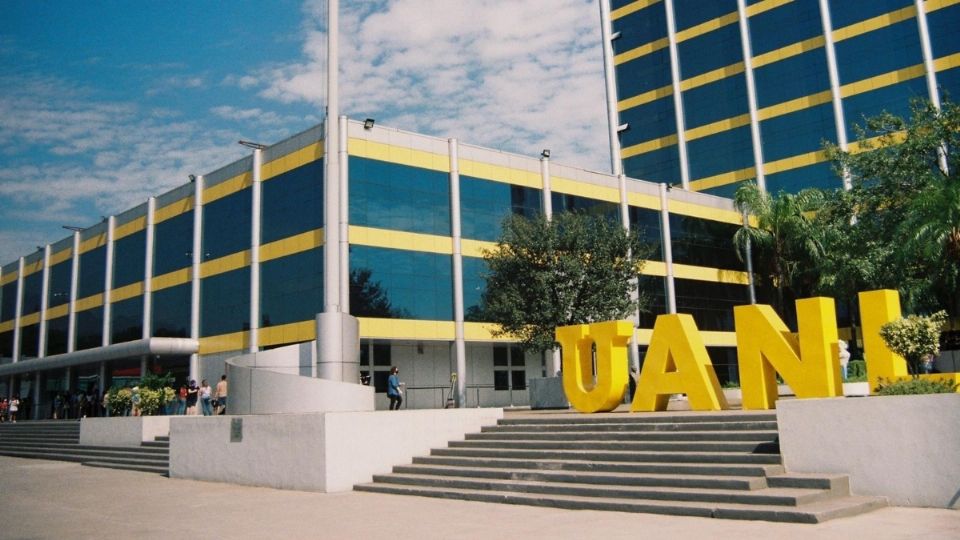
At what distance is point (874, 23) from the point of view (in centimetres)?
4675

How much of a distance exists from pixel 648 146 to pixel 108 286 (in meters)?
36.6

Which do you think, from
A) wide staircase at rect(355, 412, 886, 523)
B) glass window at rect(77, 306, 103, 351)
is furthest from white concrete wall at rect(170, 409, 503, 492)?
glass window at rect(77, 306, 103, 351)

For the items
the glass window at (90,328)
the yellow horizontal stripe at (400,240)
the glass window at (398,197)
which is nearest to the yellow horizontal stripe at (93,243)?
the glass window at (90,328)

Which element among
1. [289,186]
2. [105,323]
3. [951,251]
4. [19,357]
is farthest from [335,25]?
[19,357]

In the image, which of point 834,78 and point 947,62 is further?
point 834,78

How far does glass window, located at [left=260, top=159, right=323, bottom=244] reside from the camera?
3447 centimetres

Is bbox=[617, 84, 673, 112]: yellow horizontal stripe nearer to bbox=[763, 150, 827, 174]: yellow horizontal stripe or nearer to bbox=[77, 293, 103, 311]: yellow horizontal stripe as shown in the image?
bbox=[763, 150, 827, 174]: yellow horizontal stripe

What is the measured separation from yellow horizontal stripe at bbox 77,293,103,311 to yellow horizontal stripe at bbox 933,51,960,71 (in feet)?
166

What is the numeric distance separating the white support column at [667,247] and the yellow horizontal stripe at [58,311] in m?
37.7

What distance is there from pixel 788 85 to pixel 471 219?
25.3 m

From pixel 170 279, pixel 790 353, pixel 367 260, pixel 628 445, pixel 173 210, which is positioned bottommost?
pixel 628 445

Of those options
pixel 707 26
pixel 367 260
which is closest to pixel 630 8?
pixel 707 26

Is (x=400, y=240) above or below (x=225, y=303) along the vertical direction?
above

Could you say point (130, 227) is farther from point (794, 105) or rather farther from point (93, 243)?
point (794, 105)
